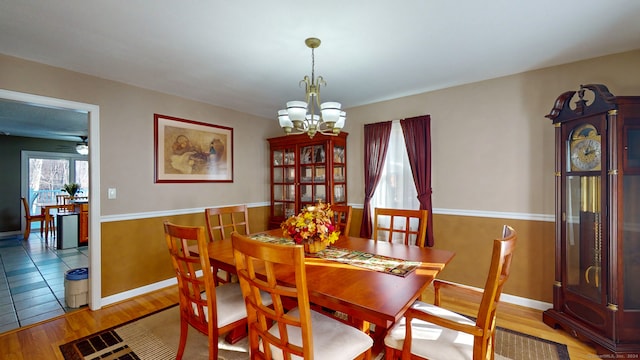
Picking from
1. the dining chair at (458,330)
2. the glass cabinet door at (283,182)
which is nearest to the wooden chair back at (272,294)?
the dining chair at (458,330)

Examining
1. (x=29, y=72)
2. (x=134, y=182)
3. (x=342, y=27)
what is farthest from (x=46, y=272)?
(x=342, y=27)

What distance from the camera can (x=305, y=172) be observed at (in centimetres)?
415

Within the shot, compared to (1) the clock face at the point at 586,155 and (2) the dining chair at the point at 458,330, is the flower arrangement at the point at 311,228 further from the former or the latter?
(1) the clock face at the point at 586,155

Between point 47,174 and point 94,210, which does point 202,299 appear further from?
point 47,174

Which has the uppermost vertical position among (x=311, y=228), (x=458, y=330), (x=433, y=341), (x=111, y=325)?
(x=311, y=228)

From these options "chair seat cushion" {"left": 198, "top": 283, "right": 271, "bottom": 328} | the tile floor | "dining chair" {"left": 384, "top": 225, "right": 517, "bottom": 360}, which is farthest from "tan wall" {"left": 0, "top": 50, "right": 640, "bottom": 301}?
"chair seat cushion" {"left": 198, "top": 283, "right": 271, "bottom": 328}

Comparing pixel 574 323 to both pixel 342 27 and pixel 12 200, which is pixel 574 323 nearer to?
pixel 342 27

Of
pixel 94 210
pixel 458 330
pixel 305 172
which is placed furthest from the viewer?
pixel 305 172

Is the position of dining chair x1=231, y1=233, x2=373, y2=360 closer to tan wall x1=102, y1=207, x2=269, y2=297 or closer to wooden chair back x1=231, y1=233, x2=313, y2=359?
wooden chair back x1=231, y1=233, x2=313, y2=359

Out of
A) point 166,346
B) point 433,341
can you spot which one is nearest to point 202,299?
point 166,346

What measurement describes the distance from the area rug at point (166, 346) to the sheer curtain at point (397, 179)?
1623mm

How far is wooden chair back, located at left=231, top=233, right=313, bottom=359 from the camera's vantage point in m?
1.15

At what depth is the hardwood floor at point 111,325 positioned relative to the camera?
6.89 ft

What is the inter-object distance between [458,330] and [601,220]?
181 centimetres
